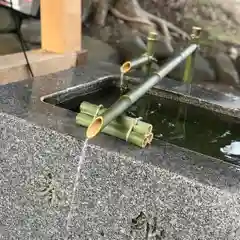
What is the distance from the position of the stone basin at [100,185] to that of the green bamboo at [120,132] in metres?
0.02

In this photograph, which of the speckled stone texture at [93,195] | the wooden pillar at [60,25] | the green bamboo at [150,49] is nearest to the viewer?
the speckled stone texture at [93,195]

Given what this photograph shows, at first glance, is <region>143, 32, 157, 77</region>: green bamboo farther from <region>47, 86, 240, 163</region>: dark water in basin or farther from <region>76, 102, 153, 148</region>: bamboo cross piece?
<region>76, 102, 153, 148</region>: bamboo cross piece

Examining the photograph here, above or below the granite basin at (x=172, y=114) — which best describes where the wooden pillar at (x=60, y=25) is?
above

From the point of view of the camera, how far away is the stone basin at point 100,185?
3.57ft

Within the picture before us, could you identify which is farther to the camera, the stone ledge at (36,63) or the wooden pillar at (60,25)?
the wooden pillar at (60,25)

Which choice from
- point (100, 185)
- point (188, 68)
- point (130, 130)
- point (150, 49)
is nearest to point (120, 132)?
point (130, 130)

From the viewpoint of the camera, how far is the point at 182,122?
1728 mm

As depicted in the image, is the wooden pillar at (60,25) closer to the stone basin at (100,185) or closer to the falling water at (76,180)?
the stone basin at (100,185)

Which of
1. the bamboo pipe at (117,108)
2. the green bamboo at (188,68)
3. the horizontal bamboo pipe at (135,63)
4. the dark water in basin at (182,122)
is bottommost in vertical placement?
the dark water in basin at (182,122)

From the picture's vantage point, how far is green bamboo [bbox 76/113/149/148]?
1.25 meters

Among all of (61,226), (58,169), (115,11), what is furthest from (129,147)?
(115,11)

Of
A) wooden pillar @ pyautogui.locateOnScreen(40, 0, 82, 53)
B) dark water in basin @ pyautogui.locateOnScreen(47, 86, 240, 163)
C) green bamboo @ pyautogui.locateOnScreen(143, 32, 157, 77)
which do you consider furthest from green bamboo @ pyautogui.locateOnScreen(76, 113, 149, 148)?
wooden pillar @ pyautogui.locateOnScreen(40, 0, 82, 53)

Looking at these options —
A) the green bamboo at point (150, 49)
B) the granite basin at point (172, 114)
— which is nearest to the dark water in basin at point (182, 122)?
the granite basin at point (172, 114)

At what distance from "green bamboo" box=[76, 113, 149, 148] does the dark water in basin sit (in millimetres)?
252
